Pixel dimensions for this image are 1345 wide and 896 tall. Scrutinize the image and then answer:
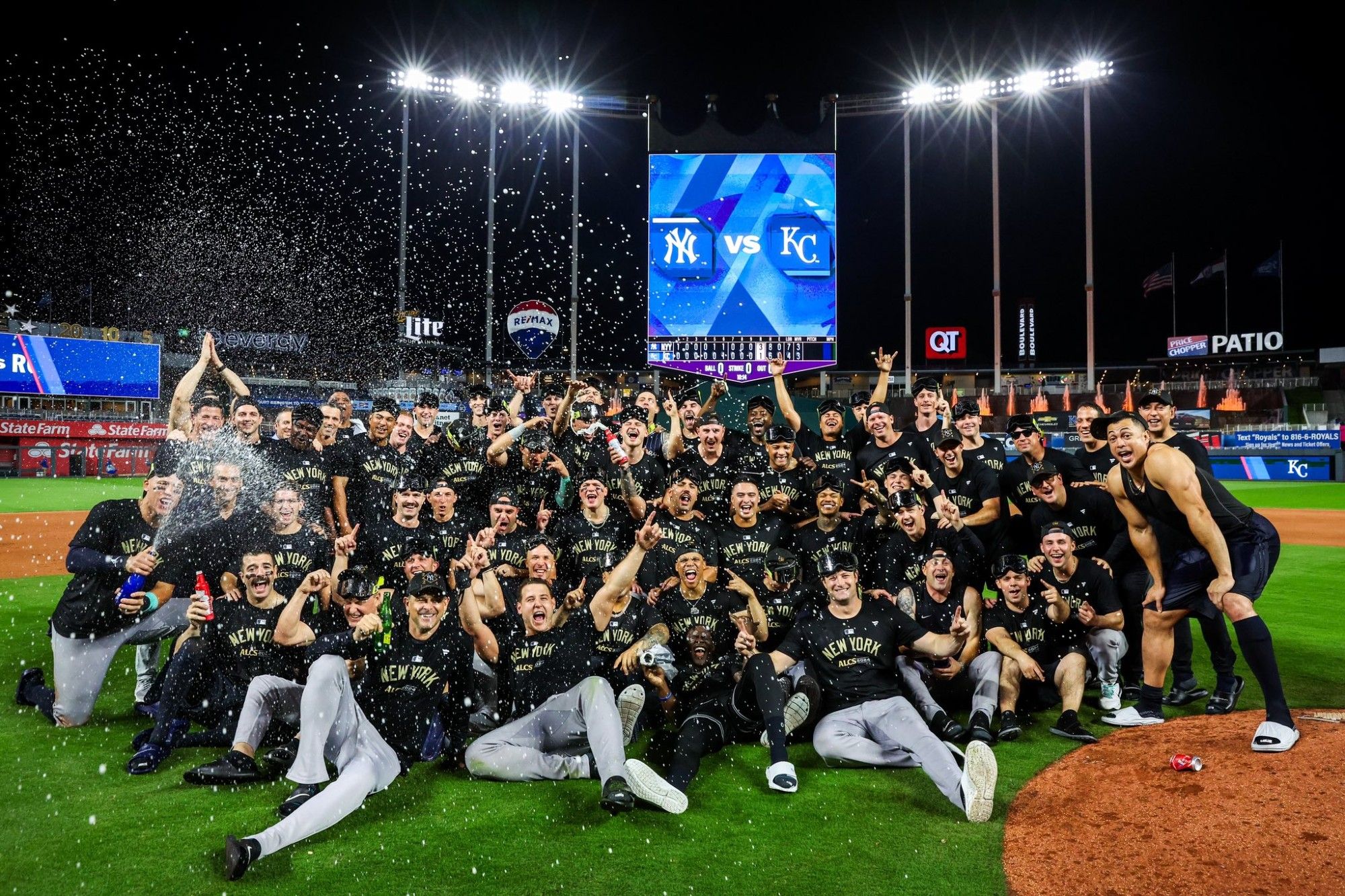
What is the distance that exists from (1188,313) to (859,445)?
76.7 meters

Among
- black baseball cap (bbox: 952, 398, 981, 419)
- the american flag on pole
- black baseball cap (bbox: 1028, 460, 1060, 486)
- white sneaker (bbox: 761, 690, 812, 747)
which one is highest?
the american flag on pole

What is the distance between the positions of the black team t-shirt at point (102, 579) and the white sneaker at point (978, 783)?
19.5ft

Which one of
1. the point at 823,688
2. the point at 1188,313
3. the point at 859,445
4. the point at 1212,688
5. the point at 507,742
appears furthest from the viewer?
the point at 1188,313

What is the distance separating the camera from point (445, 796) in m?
4.91

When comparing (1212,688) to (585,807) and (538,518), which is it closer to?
(585,807)

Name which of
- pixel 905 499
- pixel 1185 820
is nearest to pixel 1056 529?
pixel 905 499

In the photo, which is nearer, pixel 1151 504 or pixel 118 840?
pixel 118 840

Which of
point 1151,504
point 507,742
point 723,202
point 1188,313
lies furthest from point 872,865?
point 1188,313

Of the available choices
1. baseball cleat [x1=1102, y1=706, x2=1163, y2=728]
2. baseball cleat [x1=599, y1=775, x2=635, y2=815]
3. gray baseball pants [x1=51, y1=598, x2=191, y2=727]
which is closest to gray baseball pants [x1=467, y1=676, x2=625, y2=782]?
baseball cleat [x1=599, y1=775, x2=635, y2=815]

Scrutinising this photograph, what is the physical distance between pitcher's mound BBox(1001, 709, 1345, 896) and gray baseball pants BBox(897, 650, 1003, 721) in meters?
0.66

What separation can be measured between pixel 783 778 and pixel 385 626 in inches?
122

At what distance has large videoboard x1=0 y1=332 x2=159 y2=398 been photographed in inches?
1415

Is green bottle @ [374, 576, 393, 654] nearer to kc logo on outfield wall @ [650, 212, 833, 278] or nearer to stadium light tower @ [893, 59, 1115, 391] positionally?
kc logo on outfield wall @ [650, 212, 833, 278]

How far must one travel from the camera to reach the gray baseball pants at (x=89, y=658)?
6.09 metres
